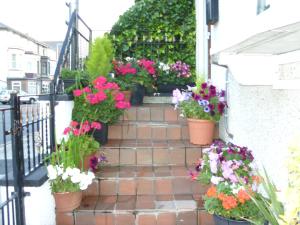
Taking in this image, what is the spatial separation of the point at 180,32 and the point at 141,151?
3.15 m

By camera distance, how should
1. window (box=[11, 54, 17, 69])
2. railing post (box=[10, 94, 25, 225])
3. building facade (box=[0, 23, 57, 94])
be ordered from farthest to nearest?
window (box=[11, 54, 17, 69]) → building facade (box=[0, 23, 57, 94]) → railing post (box=[10, 94, 25, 225])

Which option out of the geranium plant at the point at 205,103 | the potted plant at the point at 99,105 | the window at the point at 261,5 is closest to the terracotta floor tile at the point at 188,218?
the geranium plant at the point at 205,103

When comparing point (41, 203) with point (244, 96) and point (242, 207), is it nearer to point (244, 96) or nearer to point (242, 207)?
point (242, 207)

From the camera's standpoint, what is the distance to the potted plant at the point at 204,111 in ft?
10.9

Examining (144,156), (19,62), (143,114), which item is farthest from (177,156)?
(19,62)

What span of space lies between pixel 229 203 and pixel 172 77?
3597 mm

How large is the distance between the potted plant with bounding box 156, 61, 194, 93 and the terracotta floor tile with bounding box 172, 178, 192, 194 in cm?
256

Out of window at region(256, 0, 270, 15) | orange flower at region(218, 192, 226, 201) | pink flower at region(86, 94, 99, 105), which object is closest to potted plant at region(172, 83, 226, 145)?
pink flower at region(86, 94, 99, 105)

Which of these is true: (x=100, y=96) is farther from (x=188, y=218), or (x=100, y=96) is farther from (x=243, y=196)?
(x=243, y=196)

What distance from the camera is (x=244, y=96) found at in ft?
9.16

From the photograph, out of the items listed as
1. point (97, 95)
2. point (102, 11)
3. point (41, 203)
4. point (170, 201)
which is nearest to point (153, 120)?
point (97, 95)

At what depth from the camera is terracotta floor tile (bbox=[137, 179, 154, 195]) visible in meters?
2.99

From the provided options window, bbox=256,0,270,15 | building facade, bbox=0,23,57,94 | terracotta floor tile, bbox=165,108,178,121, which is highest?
building facade, bbox=0,23,57,94

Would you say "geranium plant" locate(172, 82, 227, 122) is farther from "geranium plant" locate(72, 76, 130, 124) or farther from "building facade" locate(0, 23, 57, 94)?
"building facade" locate(0, 23, 57, 94)
